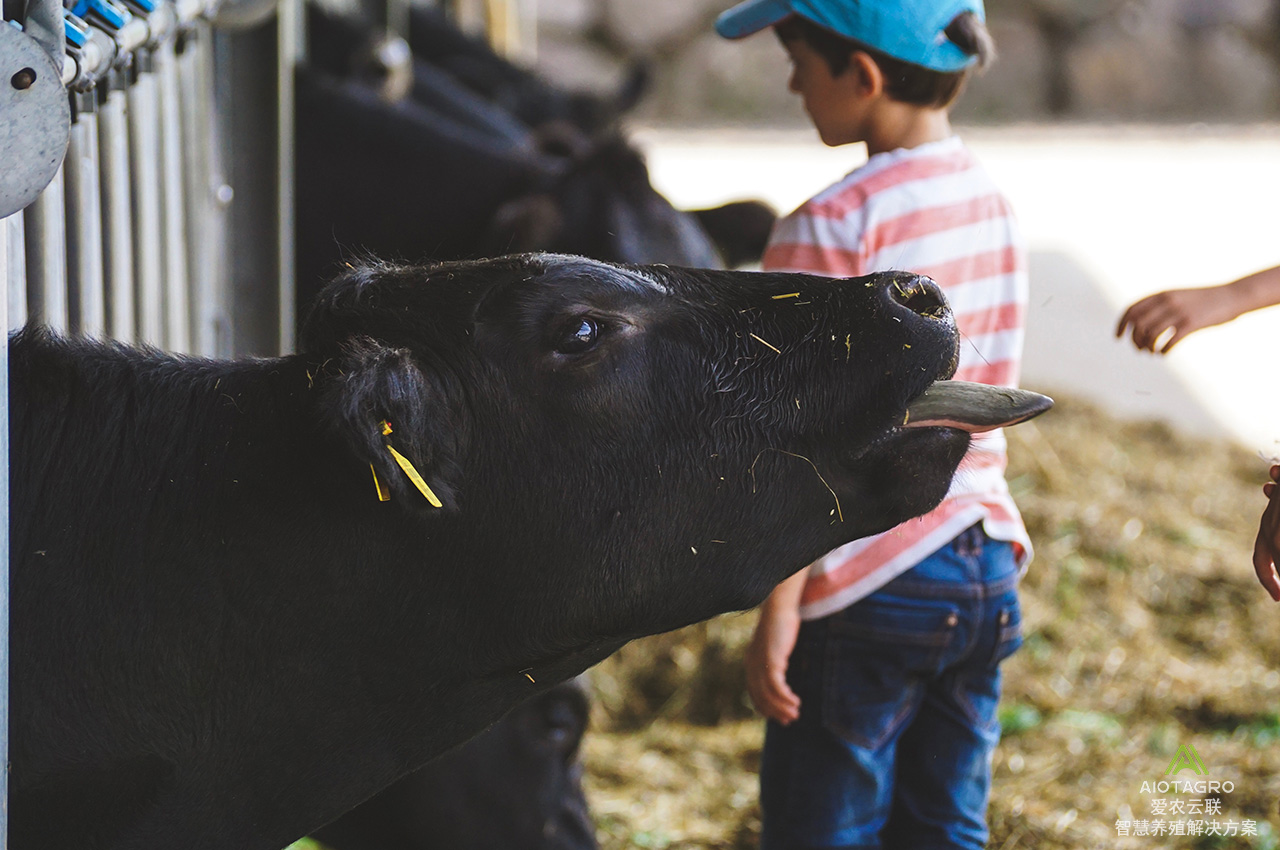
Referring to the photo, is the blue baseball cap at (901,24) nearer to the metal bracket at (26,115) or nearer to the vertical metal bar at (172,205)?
the metal bracket at (26,115)

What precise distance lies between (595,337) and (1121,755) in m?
2.41

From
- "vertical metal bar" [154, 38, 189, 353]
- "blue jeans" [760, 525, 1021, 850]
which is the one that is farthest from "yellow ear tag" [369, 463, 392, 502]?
"vertical metal bar" [154, 38, 189, 353]

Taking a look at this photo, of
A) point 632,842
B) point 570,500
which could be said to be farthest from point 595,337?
point 632,842

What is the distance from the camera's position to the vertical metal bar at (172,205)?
2.85m

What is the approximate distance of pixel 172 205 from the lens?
2.92m

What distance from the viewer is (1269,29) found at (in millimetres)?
16109

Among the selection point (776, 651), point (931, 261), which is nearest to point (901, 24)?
point (931, 261)

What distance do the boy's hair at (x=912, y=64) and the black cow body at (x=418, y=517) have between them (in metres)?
0.60

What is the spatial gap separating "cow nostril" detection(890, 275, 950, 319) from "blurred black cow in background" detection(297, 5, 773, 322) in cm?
230

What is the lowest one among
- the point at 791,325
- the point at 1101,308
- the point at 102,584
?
the point at 1101,308

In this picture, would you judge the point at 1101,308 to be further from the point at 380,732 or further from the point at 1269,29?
the point at 1269,29

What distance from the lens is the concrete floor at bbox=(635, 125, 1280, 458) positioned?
6973mm

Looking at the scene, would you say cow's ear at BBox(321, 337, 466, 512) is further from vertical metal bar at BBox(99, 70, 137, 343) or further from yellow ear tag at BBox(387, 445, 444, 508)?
vertical metal bar at BBox(99, 70, 137, 343)

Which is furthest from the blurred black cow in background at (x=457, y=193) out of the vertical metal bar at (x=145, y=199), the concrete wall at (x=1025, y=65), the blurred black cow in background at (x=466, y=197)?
the concrete wall at (x=1025, y=65)
